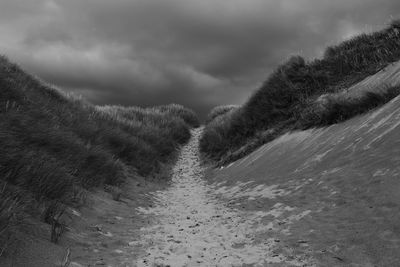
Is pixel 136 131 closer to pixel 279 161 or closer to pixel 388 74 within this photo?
pixel 279 161

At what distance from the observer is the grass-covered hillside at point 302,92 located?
37.6 ft

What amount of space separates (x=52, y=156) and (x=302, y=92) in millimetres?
9461

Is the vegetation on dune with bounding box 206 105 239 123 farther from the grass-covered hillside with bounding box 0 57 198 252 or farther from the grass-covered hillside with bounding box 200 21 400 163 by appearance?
the grass-covered hillside with bounding box 0 57 198 252

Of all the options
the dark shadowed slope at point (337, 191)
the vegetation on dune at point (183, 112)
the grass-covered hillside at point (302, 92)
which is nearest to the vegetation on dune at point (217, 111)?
the vegetation on dune at point (183, 112)

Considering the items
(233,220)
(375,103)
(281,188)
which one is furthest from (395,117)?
(233,220)

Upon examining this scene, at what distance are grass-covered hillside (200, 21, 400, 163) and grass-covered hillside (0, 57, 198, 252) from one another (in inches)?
127

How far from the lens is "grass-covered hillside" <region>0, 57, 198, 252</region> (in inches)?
204

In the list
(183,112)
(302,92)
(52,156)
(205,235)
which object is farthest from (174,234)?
(183,112)

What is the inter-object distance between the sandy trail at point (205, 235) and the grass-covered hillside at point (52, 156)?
5.05 feet

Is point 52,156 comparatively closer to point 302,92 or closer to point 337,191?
point 337,191

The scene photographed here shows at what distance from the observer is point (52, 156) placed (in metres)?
7.48

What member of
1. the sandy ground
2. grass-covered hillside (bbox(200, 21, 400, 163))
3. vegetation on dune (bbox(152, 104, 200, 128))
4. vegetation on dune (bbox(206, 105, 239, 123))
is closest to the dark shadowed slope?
the sandy ground

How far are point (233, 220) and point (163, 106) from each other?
90.6 ft

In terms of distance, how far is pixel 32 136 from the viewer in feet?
24.5
